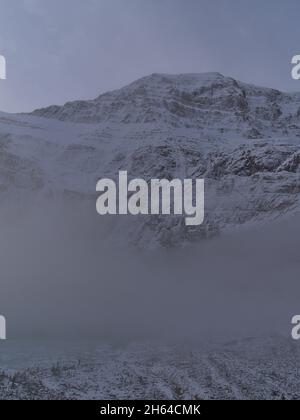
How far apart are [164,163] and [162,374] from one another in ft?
405

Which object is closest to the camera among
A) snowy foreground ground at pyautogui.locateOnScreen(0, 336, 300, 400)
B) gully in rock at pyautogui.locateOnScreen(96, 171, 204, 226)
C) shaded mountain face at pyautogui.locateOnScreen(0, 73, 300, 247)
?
snowy foreground ground at pyautogui.locateOnScreen(0, 336, 300, 400)

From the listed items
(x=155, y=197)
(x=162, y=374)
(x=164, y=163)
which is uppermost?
(x=164, y=163)

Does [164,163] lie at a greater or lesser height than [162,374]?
greater

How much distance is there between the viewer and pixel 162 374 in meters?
41.3

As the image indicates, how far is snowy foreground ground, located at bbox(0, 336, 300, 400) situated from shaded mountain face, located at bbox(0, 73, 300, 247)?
79405 millimetres

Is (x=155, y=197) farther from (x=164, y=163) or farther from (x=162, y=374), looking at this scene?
(x=162, y=374)

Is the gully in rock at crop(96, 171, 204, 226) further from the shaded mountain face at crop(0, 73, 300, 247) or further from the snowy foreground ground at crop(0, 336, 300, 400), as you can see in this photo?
the snowy foreground ground at crop(0, 336, 300, 400)

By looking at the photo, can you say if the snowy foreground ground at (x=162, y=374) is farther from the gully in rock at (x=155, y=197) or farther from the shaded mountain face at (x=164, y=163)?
the gully in rock at (x=155, y=197)

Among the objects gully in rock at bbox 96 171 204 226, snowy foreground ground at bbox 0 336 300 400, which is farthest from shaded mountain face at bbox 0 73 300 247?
snowy foreground ground at bbox 0 336 300 400

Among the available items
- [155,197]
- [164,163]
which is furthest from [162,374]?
[164,163]

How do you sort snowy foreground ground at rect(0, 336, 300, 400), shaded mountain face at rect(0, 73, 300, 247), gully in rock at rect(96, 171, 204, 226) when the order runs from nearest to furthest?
snowy foreground ground at rect(0, 336, 300, 400) < shaded mountain face at rect(0, 73, 300, 247) < gully in rock at rect(96, 171, 204, 226)

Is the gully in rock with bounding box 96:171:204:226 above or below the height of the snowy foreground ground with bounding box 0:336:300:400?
above

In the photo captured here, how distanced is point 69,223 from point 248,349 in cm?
11166

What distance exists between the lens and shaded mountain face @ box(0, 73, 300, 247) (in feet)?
437
